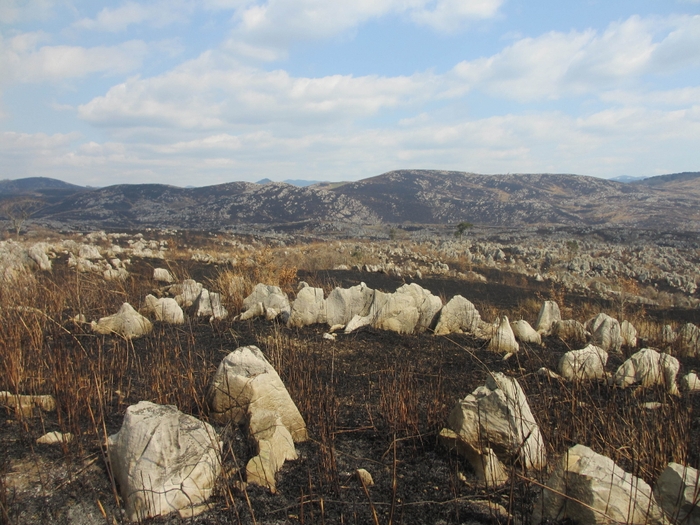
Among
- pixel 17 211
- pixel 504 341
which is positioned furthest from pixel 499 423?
pixel 17 211

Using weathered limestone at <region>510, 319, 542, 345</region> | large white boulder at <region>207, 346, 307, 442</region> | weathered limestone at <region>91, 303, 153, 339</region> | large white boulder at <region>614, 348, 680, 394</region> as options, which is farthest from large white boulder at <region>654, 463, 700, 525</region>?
weathered limestone at <region>91, 303, 153, 339</region>

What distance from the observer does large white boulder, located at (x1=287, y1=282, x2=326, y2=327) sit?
5730 mm

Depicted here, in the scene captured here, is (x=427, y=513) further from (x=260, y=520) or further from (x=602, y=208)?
(x=602, y=208)

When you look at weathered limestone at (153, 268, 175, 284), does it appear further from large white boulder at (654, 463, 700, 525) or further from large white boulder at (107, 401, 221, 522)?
large white boulder at (654, 463, 700, 525)

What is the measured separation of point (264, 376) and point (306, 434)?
484 millimetres

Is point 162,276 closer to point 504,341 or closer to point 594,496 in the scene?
point 504,341

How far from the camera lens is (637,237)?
1388 inches

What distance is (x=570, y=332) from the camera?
6109mm

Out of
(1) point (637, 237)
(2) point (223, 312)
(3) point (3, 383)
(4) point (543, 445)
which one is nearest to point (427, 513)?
(4) point (543, 445)

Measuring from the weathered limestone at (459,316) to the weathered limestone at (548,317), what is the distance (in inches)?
47.2

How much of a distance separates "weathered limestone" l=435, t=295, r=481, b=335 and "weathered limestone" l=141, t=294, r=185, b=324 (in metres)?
3.62

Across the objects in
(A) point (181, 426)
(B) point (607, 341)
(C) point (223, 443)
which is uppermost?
(A) point (181, 426)

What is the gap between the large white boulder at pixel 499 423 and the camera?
7.97ft

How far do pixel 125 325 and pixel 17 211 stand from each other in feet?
206
